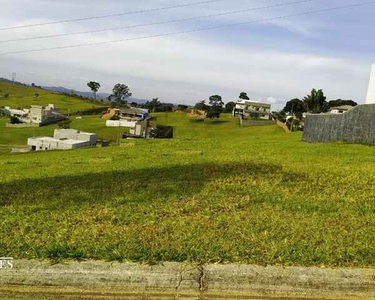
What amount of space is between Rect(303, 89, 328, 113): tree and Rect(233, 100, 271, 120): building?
2193cm

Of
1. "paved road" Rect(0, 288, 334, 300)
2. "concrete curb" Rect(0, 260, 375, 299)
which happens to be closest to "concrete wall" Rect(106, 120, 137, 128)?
"concrete curb" Rect(0, 260, 375, 299)

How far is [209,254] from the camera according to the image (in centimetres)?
355

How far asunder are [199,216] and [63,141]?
49.8 metres

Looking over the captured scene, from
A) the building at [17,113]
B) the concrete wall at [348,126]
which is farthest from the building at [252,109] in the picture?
the concrete wall at [348,126]

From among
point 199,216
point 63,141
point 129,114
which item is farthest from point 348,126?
point 129,114

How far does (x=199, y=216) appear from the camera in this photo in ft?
16.0

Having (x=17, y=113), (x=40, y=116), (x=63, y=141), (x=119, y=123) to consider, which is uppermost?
(x=119, y=123)

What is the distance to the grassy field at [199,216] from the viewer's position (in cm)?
361

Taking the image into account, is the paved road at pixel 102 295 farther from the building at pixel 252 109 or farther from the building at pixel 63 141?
the building at pixel 252 109

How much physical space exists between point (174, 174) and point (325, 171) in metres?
2.97

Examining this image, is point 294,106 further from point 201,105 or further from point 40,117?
point 40,117

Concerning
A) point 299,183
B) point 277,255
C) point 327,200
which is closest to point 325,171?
point 299,183

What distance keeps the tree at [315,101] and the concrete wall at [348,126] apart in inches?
2082

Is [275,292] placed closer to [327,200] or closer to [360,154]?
[327,200]
